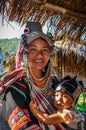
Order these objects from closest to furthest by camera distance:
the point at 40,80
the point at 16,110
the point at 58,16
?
the point at 16,110 → the point at 40,80 → the point at 58,16

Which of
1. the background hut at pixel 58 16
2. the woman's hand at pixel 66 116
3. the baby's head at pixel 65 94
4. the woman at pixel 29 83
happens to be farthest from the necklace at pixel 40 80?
the background hut at pixel 58 16

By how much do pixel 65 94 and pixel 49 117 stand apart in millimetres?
200

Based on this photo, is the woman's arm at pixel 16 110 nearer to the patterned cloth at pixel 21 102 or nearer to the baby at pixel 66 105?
the patterned cloth at pixel 21 102

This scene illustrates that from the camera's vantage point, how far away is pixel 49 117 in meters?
2.08

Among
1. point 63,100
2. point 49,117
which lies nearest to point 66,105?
point 63,100

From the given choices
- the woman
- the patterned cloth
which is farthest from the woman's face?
the patterned cloth

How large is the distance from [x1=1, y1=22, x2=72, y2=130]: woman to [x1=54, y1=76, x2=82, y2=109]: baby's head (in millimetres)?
70

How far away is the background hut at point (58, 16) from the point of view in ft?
6.61

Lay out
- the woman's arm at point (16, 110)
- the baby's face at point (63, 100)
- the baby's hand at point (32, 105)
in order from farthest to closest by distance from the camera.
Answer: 1. the baby's face at point (63, 100)
2. the baby's hand at point (32, 105)
3. the woman's arm at point (16, 110)

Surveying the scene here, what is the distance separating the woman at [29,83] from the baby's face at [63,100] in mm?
65

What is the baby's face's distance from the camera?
2.14 m

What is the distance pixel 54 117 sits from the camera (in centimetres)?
211

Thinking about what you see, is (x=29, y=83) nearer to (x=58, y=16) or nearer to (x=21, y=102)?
(x=21, y=102)

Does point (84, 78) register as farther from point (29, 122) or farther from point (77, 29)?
point (29, 122)
